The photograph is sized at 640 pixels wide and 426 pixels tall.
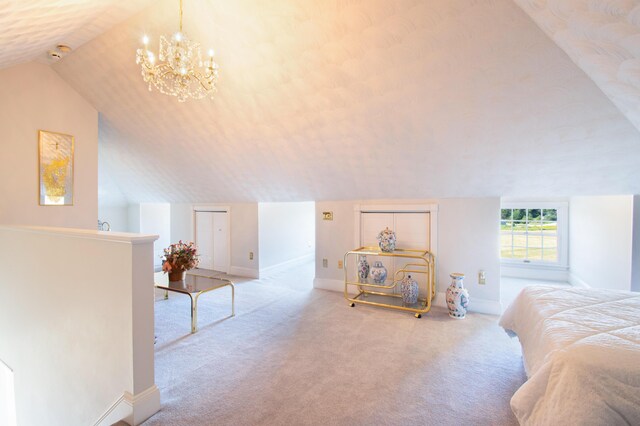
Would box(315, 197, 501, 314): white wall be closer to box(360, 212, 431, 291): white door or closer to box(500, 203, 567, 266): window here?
box(360, 212, 431, 291): white door

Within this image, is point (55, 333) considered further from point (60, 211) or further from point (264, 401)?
point (60, 211)

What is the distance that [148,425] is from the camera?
1.84 meters

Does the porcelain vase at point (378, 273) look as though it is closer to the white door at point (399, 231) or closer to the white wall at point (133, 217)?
the white door at point (399, 231)

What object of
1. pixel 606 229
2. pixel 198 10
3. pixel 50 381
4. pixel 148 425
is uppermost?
pixel 198 10

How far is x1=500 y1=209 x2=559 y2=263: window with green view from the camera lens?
5.25 meters

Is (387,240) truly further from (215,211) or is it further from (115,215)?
(115,215)

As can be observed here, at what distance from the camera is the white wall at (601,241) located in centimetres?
332

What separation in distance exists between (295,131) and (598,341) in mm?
2978

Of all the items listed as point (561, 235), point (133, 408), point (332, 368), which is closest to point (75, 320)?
point (133, 408)

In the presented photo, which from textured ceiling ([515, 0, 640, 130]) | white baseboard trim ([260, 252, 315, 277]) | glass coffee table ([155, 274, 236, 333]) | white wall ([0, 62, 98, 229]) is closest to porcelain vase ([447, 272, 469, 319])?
textured ceiling ([515, 0, 640, 130])

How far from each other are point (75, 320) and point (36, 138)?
2.83 metres

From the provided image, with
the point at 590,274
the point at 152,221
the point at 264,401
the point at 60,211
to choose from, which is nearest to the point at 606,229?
the point at 590,274

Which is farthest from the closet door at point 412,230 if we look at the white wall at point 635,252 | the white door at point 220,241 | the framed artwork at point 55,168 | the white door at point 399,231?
the framed artwork at point 55,168

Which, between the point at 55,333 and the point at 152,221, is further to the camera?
the point at 152,221
